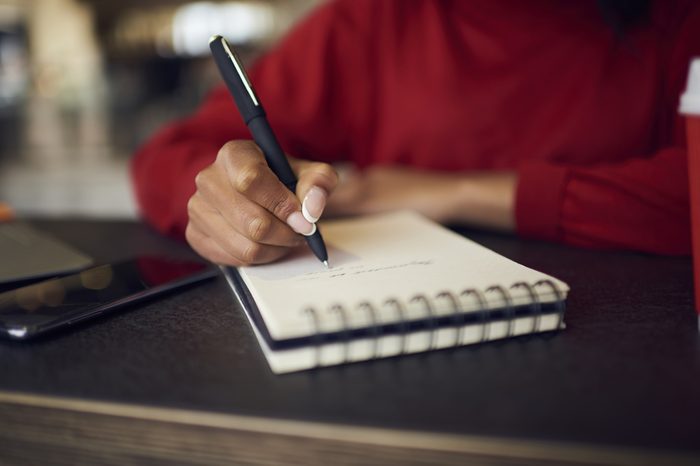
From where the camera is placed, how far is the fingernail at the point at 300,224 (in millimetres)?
455

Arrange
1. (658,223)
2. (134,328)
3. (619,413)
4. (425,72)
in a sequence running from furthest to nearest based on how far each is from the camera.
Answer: (425,72) < (658,223) < (134,328) < (619,413)

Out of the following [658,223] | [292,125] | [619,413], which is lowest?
[619,413]

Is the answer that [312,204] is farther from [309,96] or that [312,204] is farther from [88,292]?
[309,96]

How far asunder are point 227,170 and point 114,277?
13 cm

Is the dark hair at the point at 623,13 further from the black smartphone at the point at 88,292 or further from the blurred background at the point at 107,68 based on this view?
the blurred background at the point at 107,68

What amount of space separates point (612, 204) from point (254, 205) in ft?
1.23

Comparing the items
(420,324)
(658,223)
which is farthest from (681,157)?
(420,324)

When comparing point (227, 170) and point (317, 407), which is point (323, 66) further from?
point (317, 407)

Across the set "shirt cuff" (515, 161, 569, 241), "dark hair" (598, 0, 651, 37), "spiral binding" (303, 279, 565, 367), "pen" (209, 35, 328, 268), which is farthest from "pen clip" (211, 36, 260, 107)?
"dark hair" (598, 0, 651, 37)

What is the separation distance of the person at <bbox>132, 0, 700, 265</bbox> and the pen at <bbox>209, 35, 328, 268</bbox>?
1 cm

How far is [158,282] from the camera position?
0.48m

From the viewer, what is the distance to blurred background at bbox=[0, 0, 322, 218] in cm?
299

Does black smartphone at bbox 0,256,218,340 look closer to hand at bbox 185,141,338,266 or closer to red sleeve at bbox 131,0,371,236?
hand at bbox 185,141,338,266

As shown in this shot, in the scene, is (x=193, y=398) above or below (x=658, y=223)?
below
